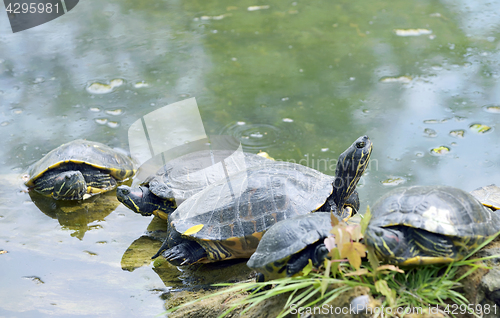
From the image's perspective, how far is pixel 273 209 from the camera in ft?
9.94

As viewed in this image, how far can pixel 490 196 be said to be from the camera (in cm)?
304

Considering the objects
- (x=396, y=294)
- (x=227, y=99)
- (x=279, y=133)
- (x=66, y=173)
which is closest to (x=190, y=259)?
(x=396, y=294)

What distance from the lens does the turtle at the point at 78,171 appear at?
432 centimetres

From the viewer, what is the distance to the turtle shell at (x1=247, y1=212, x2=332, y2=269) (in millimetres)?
2271

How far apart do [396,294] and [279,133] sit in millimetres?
3329

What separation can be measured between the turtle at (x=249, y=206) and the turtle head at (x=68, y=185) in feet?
4.91

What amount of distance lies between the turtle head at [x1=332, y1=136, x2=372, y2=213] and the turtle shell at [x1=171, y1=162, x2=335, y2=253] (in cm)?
10

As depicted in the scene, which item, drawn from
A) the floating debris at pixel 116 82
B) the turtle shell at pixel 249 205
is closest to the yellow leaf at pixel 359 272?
the turtle shell at pixel 249 205

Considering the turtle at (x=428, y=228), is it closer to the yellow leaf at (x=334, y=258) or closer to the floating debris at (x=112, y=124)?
the yellow leaf at (x=334, y=258)

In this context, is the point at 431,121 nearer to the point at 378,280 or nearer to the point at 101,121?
the point at 378,280

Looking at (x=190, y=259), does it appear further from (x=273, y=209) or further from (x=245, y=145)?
(x=245, y=145)

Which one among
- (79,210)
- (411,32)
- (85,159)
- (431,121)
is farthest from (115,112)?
(411,32)

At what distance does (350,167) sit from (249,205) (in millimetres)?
830

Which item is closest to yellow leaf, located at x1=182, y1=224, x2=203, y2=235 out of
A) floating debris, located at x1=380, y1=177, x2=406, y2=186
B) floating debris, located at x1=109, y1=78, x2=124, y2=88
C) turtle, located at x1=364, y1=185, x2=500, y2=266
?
turtle, located at x1=364, y1=185, x2=500, y2=266
